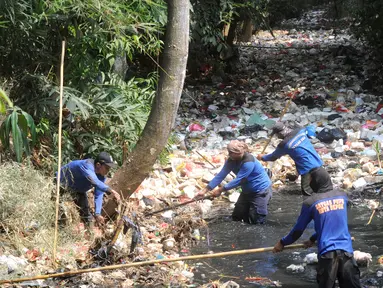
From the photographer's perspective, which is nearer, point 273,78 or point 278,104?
point 278,104

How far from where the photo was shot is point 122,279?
5.76 m

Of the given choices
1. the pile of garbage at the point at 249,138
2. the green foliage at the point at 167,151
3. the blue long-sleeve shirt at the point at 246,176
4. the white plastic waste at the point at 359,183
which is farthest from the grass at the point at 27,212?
the white plastic waste at the point at 359,183

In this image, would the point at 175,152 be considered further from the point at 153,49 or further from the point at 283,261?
the point at 283,261

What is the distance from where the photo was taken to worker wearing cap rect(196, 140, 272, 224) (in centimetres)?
734

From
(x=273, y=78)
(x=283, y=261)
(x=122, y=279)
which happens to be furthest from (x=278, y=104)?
(x=122, y=279)

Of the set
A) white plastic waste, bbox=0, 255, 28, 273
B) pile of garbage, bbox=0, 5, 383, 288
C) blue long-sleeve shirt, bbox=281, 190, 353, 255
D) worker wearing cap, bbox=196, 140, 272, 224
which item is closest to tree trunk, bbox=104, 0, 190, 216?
pile of garbage, bbox=0, 5, 383, 288

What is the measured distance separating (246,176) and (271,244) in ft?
2.81

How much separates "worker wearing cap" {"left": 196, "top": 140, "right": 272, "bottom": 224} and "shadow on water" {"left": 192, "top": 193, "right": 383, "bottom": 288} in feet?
0.47

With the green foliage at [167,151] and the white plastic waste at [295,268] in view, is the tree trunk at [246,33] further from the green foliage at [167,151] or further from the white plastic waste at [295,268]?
the white plastic waste at [295,268]

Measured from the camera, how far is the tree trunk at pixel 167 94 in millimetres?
6324

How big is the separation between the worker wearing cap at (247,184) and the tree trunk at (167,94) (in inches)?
42.2

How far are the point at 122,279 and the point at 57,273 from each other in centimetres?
58

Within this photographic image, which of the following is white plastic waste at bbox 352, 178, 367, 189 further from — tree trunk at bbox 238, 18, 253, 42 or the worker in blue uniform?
tree trunk at bbox 238, 18, 253, 42

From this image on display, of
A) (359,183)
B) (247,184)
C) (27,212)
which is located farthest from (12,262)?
(359,183)
